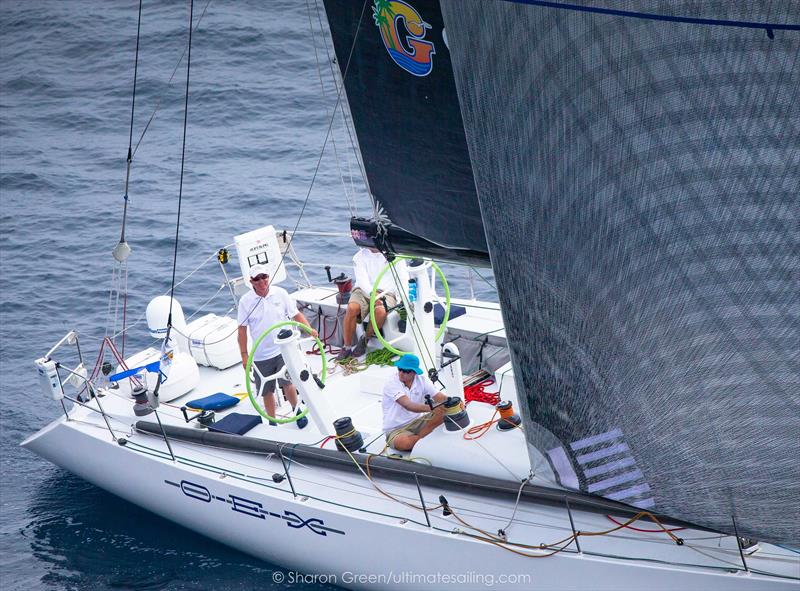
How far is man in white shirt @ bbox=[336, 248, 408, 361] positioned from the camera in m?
9.85

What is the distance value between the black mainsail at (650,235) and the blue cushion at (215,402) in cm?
404

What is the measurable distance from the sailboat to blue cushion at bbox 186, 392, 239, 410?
2.11 feet

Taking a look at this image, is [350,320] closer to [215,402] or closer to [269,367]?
[269,367]

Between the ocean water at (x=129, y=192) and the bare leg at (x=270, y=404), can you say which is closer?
the bare leg at (x=270, y=404)

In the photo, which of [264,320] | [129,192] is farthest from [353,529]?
[129,192]

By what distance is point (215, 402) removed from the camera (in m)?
9.15

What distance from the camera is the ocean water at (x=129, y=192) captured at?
8.96 m

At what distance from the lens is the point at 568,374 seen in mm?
5434

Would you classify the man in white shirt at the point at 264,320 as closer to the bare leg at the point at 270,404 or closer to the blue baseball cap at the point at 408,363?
the bare leg at the point at 270,404

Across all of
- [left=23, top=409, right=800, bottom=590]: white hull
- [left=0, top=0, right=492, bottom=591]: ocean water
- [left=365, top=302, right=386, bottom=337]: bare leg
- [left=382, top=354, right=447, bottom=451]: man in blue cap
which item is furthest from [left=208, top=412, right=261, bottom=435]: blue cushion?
[left=365, top=302, right=386, bottom=337]: bare leg

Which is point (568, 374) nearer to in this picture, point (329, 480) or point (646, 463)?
point (646, 463)

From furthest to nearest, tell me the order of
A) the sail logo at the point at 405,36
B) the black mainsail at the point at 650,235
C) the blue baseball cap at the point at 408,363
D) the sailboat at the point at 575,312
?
the blue baseball cap at the point at 408,363, the sail logo at the point at 405,36, the sailboat at the point at 575,312, the black mainsail at the point at 650,235

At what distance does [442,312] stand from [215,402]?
2.34 metres

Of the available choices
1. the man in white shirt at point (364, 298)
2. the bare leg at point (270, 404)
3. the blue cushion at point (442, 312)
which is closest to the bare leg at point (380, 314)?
the man in white shirt at point (364, 298)
